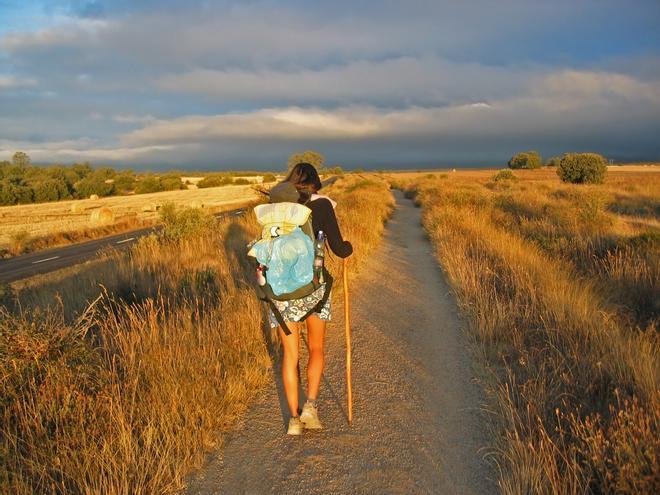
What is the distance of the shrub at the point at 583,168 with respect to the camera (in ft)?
120

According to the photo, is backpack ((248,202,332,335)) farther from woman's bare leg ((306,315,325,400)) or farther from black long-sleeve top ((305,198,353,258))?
woman's bare leg ((306,315,325,400))

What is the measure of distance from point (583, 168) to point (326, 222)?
1616 inches

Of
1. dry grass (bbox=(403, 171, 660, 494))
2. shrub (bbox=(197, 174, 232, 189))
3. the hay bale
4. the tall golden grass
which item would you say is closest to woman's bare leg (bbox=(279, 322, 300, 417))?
the tall golden grass

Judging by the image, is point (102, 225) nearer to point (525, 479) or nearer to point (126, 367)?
point (126, 367)

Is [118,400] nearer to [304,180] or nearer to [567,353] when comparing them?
[304,180]

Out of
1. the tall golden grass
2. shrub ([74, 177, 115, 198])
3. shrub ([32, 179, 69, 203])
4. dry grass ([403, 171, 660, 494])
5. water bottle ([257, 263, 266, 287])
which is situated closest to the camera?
dry grass ([403, 171, 660, 494])

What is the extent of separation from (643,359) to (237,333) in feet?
13.0

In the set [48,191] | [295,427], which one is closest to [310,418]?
[295,427]

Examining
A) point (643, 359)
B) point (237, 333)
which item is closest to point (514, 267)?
point (643, 359)

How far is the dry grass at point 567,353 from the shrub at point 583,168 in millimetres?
30699

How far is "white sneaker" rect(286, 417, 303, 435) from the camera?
135 inches

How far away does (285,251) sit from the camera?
3.06m

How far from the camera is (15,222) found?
95.8 feet

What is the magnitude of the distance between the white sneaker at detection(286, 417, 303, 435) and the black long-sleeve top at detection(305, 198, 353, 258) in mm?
1418
